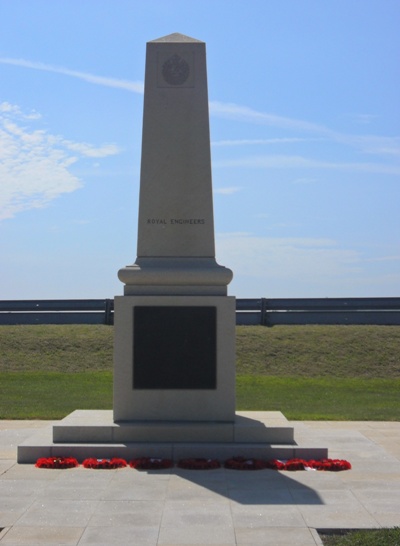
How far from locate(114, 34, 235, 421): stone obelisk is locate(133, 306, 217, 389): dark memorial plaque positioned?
13 mm

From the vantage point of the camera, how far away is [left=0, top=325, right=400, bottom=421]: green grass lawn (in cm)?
1747

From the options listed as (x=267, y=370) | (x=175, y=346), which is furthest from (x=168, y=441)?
(x=267, y=370)

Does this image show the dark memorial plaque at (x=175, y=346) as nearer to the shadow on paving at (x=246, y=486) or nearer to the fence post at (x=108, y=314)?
the shadow on paving at (x=246, y=486)

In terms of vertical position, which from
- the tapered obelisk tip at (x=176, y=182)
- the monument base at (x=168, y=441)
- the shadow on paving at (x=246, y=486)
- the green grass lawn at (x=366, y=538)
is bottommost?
the green grass lawn at (x=366, y=538)

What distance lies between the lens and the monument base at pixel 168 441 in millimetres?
10883

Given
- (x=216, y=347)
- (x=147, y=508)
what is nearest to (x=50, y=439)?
(x=216, y=347)

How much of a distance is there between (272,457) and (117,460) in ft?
6.20

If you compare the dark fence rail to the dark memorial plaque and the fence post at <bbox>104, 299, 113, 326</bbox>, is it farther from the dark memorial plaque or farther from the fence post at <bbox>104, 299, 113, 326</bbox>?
the dark memorial plaque

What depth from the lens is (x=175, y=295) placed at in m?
11.7

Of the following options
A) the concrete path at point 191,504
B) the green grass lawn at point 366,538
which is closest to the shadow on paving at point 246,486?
the concrete path at point 191,504

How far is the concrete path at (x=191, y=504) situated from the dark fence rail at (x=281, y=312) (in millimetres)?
16352

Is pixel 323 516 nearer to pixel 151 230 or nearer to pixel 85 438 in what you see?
pixel 85 438

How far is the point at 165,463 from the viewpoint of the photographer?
411 inches

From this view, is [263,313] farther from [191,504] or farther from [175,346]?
[191,504]
